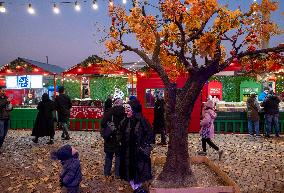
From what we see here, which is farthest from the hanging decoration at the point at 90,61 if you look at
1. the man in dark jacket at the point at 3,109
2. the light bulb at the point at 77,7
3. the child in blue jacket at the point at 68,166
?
the child in blue jacket at the point at 68,166

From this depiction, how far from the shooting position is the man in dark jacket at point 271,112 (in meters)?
14.4

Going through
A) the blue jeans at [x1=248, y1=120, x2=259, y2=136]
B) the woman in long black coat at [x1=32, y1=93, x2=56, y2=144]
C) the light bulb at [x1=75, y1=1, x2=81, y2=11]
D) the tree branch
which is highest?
the light bulb at [x1=75, y1=1, x2=81, y2=11]

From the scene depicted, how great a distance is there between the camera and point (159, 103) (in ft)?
42.3

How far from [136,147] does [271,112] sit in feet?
32.1

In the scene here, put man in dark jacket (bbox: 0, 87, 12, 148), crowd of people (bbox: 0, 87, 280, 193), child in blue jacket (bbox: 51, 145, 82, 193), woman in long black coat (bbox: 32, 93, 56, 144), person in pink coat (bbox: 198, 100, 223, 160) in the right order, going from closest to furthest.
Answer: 1. child in blue jacket (bbox: 51, 145, 82, 193)
2. crowd of people (bbox: 0, 87, 280, 193)
3. person in pink coat (bbox: 198, 100, 223, 160)
4. man in dark jacket (bbox: 0, 87, 12, 148)
5. woman in long black coat (bbox: 32, 93, 56, 144)

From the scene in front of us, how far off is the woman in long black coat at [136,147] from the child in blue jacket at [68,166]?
4.31 ft

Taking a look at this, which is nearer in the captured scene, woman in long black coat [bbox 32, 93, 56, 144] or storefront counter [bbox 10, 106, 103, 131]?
woman in long black coat [bbox 32, 93, 56, 144]

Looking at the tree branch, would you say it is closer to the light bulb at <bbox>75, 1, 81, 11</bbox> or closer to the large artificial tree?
the large artificial tree

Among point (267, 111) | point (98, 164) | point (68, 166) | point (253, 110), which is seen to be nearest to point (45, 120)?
point (98, 164)

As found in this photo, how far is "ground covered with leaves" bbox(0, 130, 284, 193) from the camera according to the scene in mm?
7355

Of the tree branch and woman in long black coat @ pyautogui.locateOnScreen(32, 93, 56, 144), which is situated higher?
the tree branch

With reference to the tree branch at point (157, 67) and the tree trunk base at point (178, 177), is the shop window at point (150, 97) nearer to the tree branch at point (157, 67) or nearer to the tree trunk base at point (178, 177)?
the tree branch at point (157, 67)

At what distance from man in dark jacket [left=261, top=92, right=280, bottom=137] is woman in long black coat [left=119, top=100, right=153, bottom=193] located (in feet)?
31.3

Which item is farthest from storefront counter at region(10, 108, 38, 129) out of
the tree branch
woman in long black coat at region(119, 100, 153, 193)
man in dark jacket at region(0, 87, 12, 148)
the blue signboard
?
woman in long black coat at region(119, 100, 153, 193)
